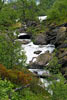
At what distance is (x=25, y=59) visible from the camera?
22.4 m

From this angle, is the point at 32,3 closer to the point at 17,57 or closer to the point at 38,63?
the point at 38,63

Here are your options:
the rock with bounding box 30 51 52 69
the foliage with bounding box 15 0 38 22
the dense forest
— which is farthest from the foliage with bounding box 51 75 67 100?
the foliage with bounding box 15 0 38 22

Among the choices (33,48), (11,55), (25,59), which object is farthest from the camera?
(33,48)

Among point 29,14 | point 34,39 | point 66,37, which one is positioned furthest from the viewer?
point 29,14

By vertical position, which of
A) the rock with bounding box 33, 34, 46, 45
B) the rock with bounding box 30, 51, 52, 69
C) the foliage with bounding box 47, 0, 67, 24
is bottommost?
the rock with bounding box 30, 51, 52, 69

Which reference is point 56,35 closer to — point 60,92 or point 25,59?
point 25,59

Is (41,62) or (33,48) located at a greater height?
(33,48)

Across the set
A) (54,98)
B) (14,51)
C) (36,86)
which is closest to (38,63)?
(14,51)

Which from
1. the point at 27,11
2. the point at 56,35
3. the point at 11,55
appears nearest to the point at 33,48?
the point at 56,35

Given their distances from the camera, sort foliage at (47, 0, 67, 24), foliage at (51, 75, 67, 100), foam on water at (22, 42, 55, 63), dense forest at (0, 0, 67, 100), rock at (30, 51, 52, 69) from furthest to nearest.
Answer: foliage at (47, 0, 67, 24)
foam on water at (22, 42, 55, 63)
rock at (30, 51, 52, 69)
dense forest at (0, 0, 67, 100)
foliage at (51, 75, 67, 100)

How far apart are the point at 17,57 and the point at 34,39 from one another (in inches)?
1195

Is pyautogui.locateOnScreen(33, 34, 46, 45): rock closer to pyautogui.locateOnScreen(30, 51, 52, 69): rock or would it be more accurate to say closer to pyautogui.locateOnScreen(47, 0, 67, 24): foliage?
pyautogui.locateOnScreen(30, 51, 52, 69): rock

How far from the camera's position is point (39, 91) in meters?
18.8

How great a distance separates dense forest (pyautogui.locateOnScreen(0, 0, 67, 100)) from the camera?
43.4 ft
